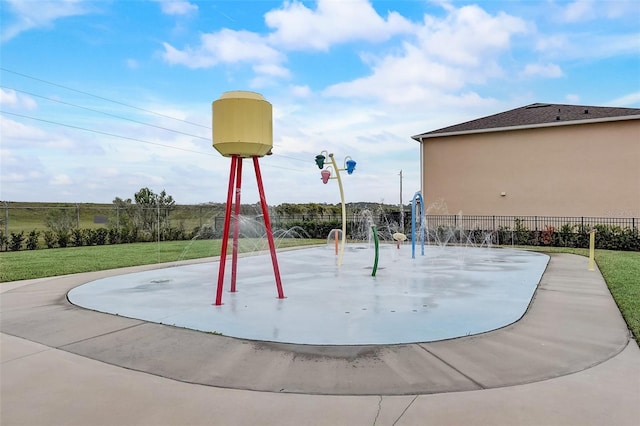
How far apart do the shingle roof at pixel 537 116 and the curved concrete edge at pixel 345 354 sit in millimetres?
15151

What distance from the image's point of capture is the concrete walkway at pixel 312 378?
8.72 feet

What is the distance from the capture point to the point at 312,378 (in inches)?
129

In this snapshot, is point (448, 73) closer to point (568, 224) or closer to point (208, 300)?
point (568, 224)

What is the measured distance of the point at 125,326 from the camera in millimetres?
4777

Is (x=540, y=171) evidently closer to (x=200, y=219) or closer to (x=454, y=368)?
(x=200, y=219)

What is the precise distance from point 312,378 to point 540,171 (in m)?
18.5

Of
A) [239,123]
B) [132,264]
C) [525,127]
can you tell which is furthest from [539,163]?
[132,264]

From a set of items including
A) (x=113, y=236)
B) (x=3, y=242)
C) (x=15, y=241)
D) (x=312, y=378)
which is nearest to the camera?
(x=312, y=378)

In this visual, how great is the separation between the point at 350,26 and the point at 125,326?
10271 mm

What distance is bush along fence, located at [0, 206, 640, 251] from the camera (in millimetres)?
15539

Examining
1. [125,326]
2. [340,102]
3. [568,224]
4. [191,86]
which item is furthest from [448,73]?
[125,326]

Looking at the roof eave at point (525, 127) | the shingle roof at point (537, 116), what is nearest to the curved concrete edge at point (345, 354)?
the roof eave at point (525, 127)

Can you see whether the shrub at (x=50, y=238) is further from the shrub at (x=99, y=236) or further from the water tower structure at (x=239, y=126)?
the water tower structure at (x=239, y=126)

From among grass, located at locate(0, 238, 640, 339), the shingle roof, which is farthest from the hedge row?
the shingle roof
